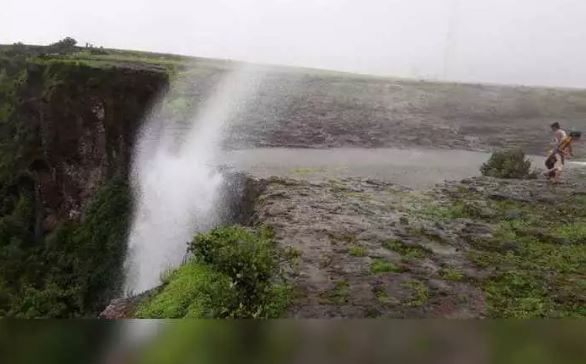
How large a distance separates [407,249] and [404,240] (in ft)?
0.93

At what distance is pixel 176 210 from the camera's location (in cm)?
1327

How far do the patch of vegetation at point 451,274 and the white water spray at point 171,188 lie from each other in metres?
5.83

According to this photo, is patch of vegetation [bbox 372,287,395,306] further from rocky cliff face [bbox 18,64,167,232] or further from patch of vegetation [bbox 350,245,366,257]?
rocky cliff face [bbox 18,64,167,232]

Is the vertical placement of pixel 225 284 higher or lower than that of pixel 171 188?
higher

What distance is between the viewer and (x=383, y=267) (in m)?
6.14

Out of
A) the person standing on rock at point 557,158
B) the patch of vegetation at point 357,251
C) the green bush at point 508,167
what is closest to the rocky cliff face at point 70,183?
the green bush at point 508,167

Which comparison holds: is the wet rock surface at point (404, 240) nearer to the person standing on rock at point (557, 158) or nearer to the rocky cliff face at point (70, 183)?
the person standing on rock at point (557, 158)

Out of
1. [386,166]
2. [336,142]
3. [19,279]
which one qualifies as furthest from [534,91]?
[19,279]

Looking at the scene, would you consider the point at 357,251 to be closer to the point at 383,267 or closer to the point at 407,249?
the point at 383,267

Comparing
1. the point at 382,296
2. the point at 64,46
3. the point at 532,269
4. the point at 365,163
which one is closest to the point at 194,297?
the point at 382,296

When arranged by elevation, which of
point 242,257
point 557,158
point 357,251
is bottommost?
point 357,251

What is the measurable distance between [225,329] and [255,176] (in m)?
9.25

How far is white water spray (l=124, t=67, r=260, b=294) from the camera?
1241cm

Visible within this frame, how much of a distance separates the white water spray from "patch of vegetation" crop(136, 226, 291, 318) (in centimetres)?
490
